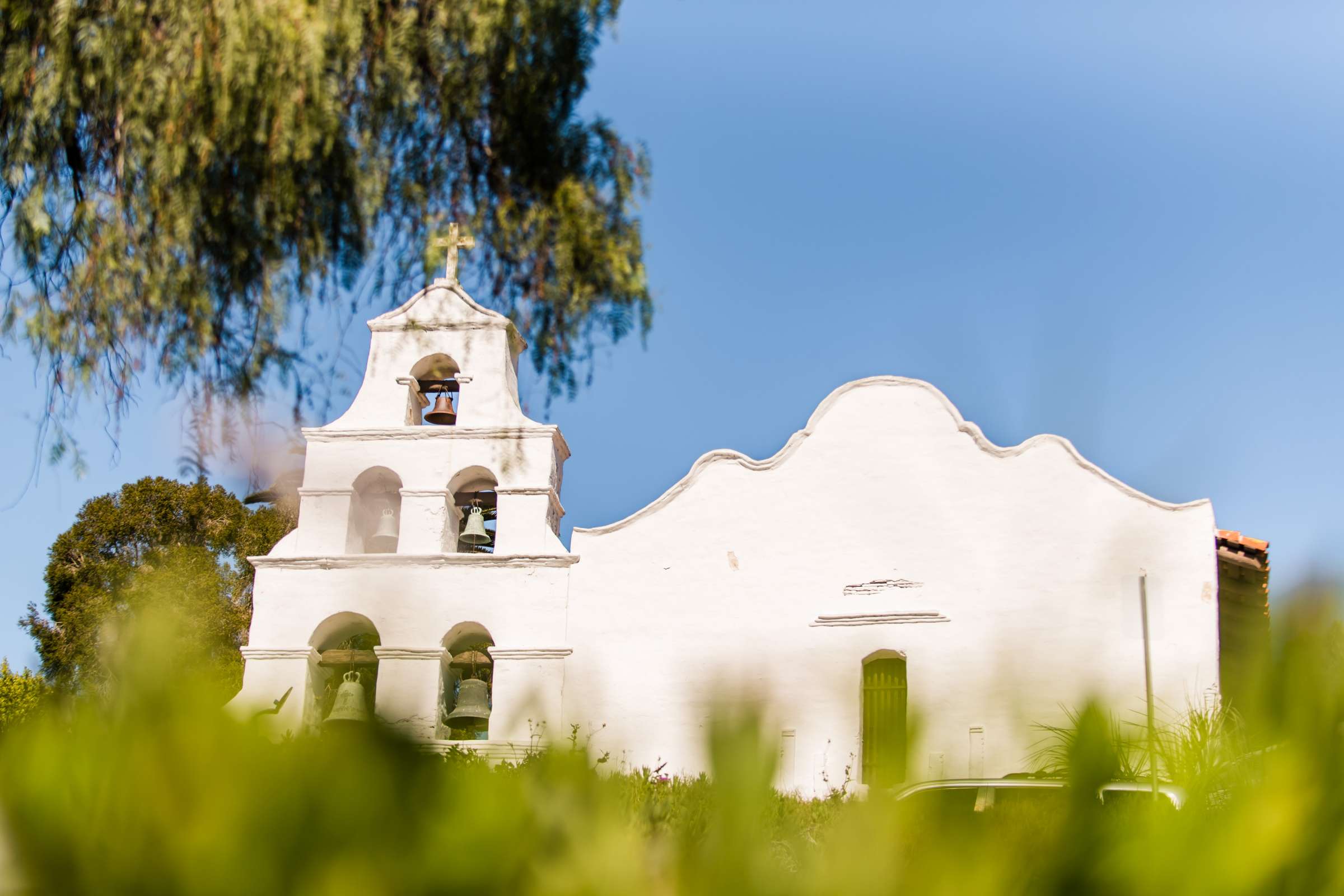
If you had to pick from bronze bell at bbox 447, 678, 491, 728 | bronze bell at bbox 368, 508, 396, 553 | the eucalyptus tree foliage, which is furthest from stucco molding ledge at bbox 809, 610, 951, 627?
the eucalyptus tree foliage

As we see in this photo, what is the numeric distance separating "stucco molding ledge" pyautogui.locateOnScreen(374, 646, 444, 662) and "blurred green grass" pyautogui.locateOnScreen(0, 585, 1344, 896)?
4016 millimetres

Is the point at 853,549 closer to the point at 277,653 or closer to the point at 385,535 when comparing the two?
the point at 385,535

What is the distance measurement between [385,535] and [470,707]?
2.15 meters

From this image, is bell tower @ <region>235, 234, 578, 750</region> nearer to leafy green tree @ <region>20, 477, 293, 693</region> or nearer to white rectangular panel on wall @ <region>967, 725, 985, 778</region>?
white rectangular panel on wall @ <region>967, 725, 985, 778</region>

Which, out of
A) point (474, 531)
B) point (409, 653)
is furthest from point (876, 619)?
point (409, 653)

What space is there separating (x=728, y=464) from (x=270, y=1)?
29.6 feet

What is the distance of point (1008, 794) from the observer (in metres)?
1.50

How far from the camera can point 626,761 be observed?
1.92 metres

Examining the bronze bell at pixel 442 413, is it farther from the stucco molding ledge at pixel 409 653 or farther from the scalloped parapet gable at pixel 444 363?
the stucco molding ledge at pixel 409 653

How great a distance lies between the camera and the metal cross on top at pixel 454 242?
4.68 meters

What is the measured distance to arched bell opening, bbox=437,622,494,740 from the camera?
11.7 meters

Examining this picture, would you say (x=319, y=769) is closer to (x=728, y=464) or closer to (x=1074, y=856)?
(x=1074, y=856)

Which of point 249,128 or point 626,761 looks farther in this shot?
point 249,128

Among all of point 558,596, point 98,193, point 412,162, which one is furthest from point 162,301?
point 558,596
